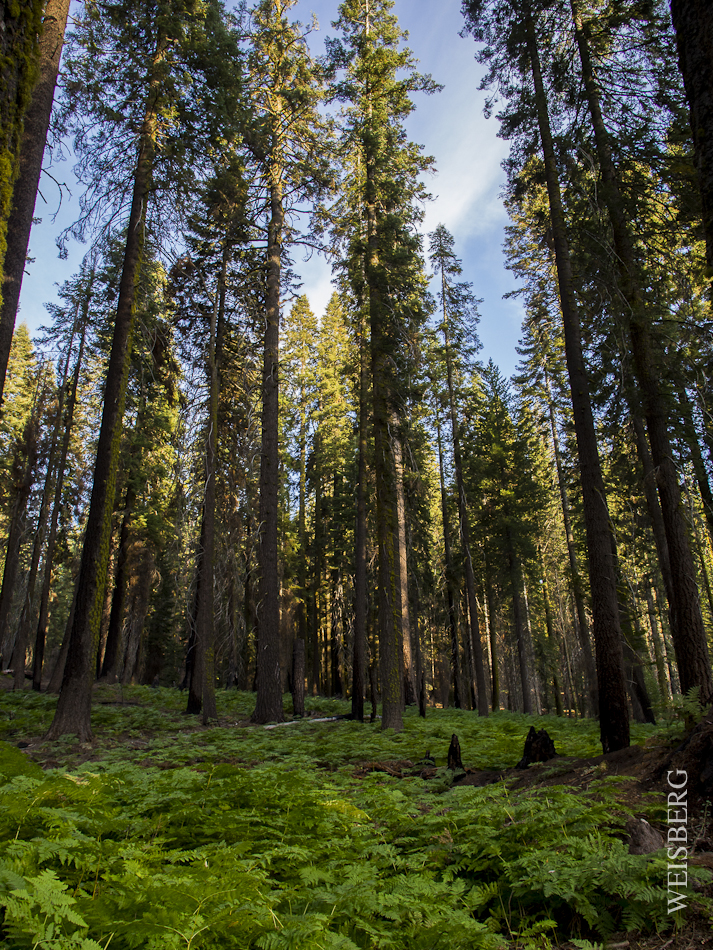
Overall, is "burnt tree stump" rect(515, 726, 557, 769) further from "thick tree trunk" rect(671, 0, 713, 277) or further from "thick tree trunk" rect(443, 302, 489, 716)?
"thick tree trunk" rect(443, 302, 489, 716)

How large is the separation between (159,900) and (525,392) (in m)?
22.1

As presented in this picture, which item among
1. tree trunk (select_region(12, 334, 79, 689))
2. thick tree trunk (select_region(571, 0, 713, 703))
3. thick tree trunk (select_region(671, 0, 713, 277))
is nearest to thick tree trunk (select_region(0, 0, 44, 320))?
thick tree trunk (select_region(671, 0, 713, 277))

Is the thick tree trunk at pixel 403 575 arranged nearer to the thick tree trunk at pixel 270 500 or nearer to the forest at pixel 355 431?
the forest at pixel 355 431

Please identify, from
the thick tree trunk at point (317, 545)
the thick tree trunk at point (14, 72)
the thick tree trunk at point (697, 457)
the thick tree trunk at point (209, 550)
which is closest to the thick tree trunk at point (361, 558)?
the thick tree trunk at point (209, 550)

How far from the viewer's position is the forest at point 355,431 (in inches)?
124

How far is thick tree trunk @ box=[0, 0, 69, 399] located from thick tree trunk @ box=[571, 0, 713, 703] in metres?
9.59

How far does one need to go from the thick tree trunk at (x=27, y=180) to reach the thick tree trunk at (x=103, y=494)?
3897 millimetres

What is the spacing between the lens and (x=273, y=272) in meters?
16.1

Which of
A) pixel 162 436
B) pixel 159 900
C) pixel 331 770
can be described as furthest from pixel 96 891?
pixel 162 436

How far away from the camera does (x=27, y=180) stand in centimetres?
675

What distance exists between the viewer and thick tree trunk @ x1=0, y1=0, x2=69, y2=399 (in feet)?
21.0

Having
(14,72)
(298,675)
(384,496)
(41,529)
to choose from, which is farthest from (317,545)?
(14,72)

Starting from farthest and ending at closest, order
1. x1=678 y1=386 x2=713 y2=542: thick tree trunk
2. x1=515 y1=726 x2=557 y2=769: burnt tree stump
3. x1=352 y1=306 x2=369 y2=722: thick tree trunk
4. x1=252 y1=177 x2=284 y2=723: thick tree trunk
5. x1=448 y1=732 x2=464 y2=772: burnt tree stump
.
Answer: x1=352 y1=306 x2=369 y2=722: thick tree trunk, x1=252 y1=177 x2=284 y2=723: thick tree trunk, x1=678 y1=386 x2=713 y2=542: thick tree trunk, x1=448 y1=732 x2=464 y2=772: burnt tree stump, x1=515 y1=726 x2=557 y2=769: burnt tree stump

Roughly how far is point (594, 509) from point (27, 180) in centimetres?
952
